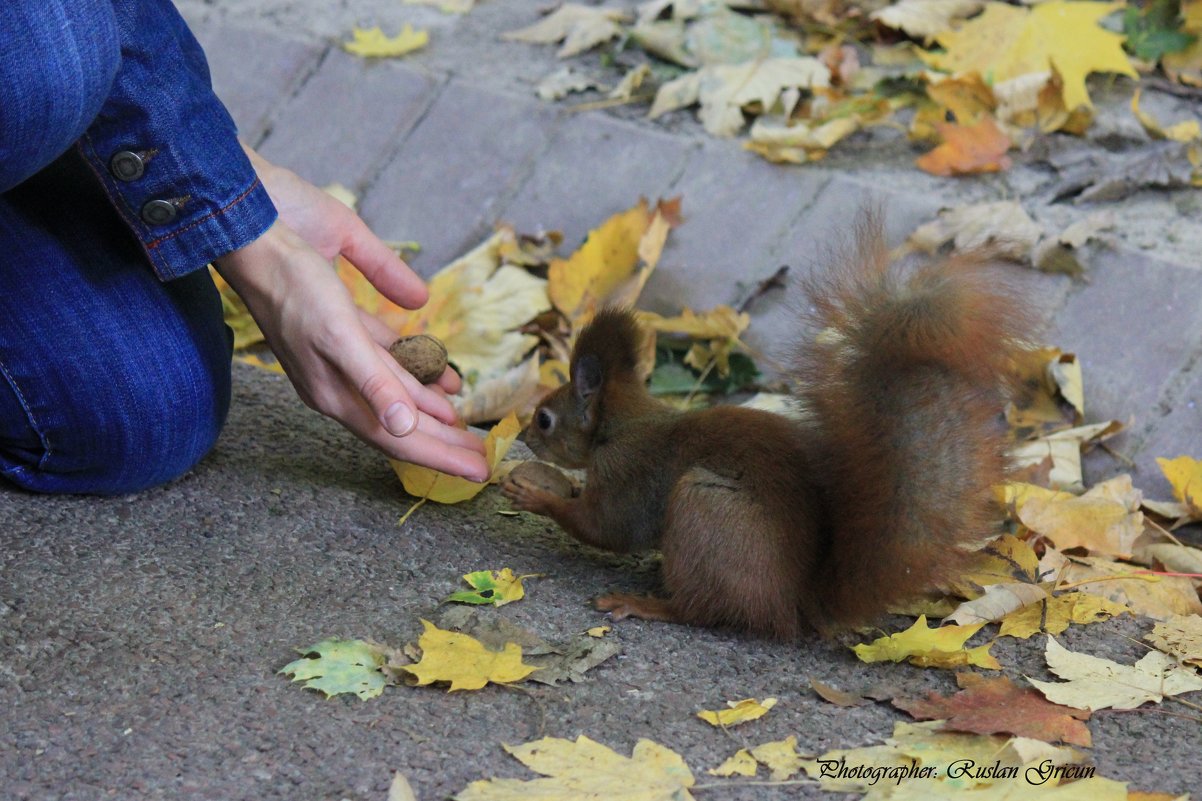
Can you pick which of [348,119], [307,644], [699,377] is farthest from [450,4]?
[307,644]

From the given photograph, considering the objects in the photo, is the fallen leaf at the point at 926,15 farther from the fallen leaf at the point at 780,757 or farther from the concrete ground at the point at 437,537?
the fallen leaf at the point at 780,757

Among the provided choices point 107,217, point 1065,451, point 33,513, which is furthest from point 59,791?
point 1065,451

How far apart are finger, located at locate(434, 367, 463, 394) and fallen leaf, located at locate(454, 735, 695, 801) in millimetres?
812

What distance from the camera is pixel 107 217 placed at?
1.96 m

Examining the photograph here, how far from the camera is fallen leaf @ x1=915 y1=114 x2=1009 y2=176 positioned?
2656 millimetres

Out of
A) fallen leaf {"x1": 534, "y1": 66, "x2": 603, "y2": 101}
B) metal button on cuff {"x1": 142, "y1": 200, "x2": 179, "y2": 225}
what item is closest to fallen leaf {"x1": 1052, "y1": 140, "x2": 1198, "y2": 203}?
fallen leaf {"x1": 534, "y1": 66, "x2": 603, "y2": 101}

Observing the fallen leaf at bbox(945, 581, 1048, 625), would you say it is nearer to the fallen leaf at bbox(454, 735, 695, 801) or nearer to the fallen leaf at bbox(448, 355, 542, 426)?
the fallen leaf at bbox(454, 735, 695, 801)

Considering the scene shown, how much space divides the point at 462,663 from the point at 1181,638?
0.89m

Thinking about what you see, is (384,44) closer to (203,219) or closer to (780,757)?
(203,219)

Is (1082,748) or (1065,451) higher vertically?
(1082,748)

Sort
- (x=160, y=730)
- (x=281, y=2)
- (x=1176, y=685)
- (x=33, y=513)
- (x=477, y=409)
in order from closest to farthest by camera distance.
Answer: (x=160, y=730)
(x=1176, y=685)
(x=33, y=513)
(x=477, y=409)
(x=281, y=2)

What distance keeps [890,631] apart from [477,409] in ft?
3.14

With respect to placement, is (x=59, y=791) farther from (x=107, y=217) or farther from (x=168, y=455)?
(x=107, y=217)

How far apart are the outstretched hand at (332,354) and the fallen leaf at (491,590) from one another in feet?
0.61
